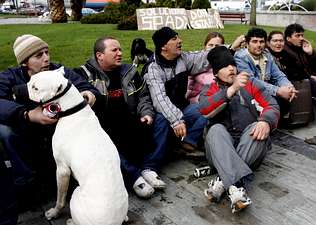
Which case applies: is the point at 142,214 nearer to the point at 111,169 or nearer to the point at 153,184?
the point at 153,184

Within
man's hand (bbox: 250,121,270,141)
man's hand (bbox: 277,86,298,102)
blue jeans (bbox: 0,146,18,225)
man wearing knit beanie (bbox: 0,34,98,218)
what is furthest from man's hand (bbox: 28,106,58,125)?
man's hand (bbox: 277,86,298,102)

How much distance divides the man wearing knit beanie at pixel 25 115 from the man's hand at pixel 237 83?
48.8 inches

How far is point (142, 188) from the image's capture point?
3.49 metres

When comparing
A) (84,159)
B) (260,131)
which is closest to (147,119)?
(260,131)

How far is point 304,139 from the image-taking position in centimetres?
489

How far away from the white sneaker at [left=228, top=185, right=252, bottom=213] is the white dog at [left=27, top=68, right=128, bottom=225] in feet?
3.12

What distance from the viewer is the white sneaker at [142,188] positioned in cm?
347

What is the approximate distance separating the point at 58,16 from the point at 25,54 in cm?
1872

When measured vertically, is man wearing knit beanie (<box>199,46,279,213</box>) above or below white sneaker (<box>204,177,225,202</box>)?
above

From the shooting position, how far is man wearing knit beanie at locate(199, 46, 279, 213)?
326 centimetres

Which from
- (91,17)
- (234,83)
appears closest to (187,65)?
(234,83)

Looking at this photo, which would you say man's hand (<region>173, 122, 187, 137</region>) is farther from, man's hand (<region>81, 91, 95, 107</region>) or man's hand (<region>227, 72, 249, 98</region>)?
man's hand (<region>81, 91, 95, 107</region>)

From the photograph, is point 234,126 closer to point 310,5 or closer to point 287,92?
point 287,92

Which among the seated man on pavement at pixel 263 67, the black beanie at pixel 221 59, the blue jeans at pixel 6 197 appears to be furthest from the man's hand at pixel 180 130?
the blue jeans at pixel 6 197
